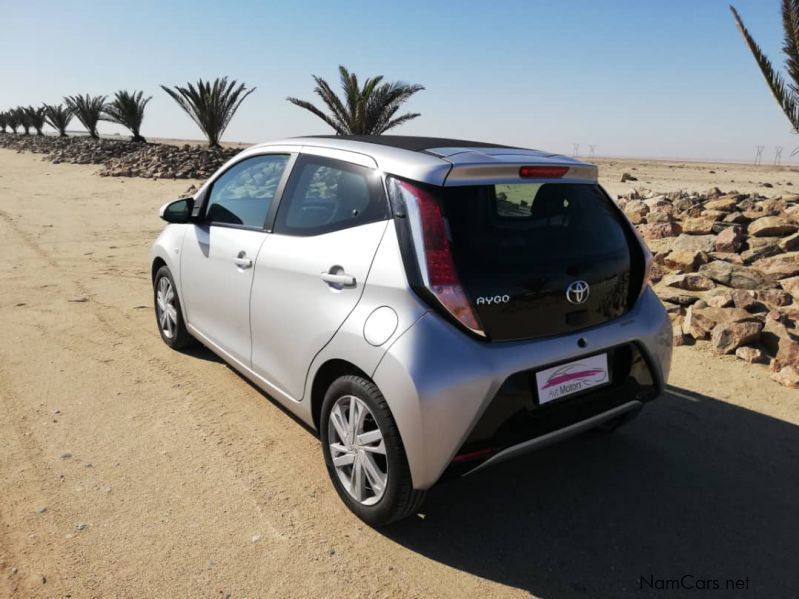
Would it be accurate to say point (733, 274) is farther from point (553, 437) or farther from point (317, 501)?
point (317, 501)

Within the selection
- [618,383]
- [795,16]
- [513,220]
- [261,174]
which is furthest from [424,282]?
[795,16]

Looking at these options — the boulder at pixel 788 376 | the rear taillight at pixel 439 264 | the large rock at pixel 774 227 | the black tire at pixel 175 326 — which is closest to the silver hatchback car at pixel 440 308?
the rear taillight at pixel 439 264

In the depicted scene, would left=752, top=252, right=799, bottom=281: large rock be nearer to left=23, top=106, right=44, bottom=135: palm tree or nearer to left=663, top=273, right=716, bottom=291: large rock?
left=663, top=273, right=716, bottom=291: large rock

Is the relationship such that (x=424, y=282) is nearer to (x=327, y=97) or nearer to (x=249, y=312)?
(x=249, y=312)

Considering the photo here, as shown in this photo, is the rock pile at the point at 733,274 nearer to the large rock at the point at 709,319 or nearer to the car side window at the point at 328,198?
the large rock at the point at 709,319

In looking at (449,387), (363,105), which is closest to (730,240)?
(449,387)

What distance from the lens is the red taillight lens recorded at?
8.50ft

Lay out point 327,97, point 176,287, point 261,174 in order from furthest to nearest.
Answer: point 327,97 → point 176,287 → point 261,174

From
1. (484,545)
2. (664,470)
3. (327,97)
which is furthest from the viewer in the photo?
(327,97)

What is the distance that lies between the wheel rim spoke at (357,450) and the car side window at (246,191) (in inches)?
50.0

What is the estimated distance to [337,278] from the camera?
2.60m

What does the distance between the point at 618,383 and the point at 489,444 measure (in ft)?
2.58

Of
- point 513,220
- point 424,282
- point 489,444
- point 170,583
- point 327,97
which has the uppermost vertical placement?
point 327,97

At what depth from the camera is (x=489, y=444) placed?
2332 mm
